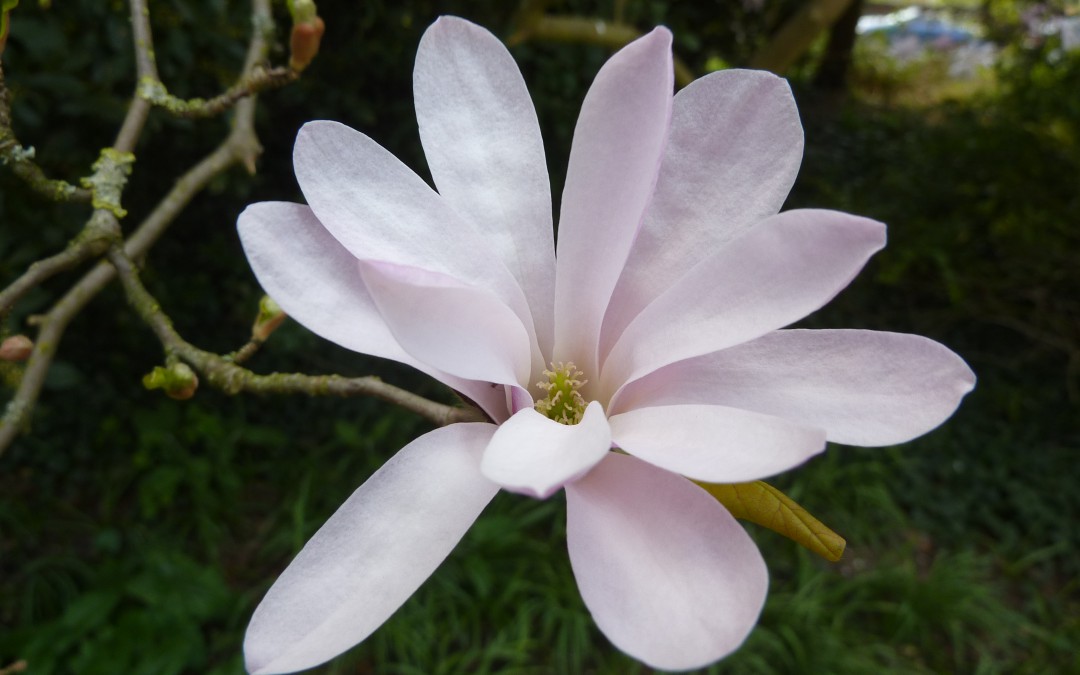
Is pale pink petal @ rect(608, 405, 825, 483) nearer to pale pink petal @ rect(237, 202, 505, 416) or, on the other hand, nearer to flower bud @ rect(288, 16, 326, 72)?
pale pink petal @ rect(237, 202, 505, 416)

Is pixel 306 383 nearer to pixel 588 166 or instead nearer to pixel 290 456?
pixel 588 166

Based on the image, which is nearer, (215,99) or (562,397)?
(562,397)

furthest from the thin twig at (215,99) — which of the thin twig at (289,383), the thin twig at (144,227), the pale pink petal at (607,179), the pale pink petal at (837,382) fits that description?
the pale pink petal at (837,382)

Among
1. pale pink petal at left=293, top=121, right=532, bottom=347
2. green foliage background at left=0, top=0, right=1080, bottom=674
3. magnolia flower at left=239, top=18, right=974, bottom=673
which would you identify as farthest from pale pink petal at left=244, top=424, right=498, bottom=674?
green foliage background at left=0, top=0, right=1080, bottom=674

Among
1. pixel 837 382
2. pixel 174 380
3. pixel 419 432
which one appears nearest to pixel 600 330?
pixel 837 382

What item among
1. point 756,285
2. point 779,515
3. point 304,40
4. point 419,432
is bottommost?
point 419,432

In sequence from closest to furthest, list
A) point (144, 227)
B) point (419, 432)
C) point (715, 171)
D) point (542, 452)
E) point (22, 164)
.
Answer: point (542, 452)
point (715, 171)
point (22, 164)
point (144, 227)
point (419, 432)

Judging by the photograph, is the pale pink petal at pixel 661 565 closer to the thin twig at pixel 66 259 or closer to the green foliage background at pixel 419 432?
the thin twig at pixel 66 259

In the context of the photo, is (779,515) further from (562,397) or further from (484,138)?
(484,138)
